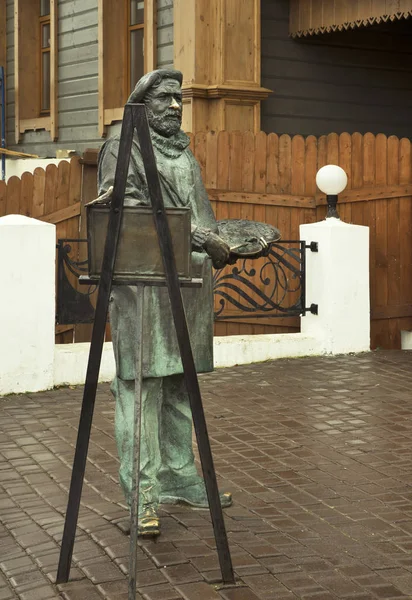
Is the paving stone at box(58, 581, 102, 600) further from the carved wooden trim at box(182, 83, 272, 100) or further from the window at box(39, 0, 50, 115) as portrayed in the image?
the window at box(39, 0, 50, 115)

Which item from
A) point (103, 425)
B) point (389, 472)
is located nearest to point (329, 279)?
point (103, 425)

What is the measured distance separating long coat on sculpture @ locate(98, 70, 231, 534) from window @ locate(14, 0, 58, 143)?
13.1 metres

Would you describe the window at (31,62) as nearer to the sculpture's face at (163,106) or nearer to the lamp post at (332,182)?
the lamp post at (332,182)

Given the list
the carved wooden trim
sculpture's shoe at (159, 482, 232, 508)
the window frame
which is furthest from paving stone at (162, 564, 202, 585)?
the window frame

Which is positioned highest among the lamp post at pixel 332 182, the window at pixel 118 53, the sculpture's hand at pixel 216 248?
the window at pixel 118 53

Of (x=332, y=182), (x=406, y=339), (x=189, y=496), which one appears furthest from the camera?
(x=406, y=339)

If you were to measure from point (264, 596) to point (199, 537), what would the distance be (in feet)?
2.50

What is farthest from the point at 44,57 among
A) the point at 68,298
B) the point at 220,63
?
the point at 68,298

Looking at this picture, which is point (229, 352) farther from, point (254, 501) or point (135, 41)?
point (135, 41)

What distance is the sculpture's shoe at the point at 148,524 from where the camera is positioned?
5387 mm

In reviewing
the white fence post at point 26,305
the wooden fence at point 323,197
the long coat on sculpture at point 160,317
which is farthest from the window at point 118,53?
the long coat on sculpture at point 160,317

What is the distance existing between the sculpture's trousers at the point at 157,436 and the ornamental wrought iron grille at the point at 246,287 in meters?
4.43

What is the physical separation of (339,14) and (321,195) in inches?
112

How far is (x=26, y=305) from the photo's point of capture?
938 centimetres
